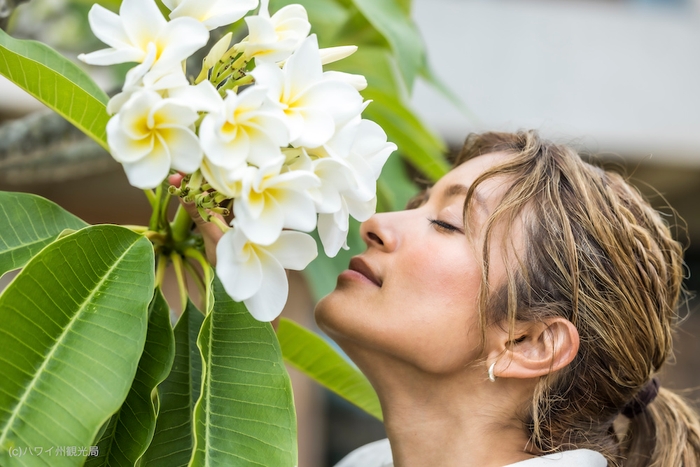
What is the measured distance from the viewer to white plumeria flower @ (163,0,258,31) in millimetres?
698

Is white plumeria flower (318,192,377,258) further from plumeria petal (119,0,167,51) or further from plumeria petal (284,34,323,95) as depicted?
plumeria petal (119,0,167,51)

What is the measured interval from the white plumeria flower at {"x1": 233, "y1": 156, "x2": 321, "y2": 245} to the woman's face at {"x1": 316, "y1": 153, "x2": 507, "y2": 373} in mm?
336

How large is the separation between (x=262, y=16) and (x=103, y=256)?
315 mm

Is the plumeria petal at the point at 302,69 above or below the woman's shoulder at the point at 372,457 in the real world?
above

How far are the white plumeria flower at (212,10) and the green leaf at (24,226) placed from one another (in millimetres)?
323

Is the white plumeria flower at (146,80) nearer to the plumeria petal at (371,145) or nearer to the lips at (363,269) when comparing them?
the plumeria petal at (371,145)

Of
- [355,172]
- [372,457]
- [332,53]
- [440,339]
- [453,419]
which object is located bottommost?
[372,457]

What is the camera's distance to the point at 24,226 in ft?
2.73

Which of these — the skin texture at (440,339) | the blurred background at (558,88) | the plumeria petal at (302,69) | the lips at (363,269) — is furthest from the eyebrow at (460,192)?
the blurred background at (558,88)

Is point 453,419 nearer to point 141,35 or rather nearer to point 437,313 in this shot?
point 437,313

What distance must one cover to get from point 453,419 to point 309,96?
Result: 1.93 ft

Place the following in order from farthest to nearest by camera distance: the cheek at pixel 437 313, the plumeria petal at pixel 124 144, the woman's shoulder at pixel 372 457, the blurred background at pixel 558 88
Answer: the blurred background at pixel 558 88 → the woman's shoulder at pixel 372 457 → the cheek at pixel 437 313 → the plumeria petal at pixel 124 144

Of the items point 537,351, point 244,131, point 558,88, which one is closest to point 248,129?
point 244,131

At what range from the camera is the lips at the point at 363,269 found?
1006mm
